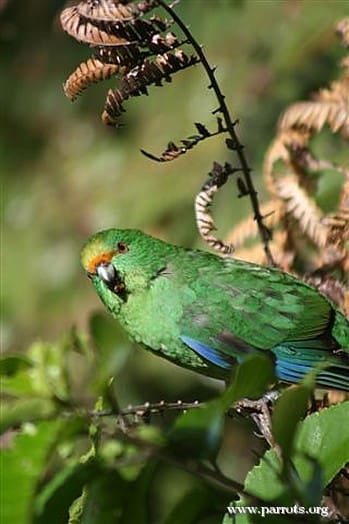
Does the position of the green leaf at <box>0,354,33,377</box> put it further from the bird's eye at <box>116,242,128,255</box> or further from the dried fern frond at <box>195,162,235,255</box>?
the bird's eye at <box>116,242,128,255</box>

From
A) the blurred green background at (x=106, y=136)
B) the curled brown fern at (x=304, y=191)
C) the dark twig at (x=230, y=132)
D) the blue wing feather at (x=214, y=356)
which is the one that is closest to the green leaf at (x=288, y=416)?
the dark twig at (x=230, y=132)

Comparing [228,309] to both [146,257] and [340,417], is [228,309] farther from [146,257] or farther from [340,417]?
[340,417]

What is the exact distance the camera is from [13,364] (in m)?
1.25

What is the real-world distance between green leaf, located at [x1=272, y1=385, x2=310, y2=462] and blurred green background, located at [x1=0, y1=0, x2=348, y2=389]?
9.00 ft

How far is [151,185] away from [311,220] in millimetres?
1883

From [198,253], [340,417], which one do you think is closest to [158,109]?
[198,253]

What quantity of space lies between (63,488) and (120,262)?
1.55 metres

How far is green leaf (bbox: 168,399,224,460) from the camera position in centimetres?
121

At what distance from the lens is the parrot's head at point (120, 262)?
2.75 metres

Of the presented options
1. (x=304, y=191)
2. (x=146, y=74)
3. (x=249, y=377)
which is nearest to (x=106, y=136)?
(x=304, y=191)

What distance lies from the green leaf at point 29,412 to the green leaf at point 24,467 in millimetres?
16

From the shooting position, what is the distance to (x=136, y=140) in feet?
16.9

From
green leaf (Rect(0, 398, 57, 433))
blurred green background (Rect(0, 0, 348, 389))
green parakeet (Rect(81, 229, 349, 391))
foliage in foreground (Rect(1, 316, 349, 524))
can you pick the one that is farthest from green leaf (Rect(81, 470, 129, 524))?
blurred green background (Rect(0, 0, 348, 389))

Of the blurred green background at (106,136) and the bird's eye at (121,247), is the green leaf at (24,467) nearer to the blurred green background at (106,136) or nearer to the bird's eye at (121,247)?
the bird's eye at (121,247)
